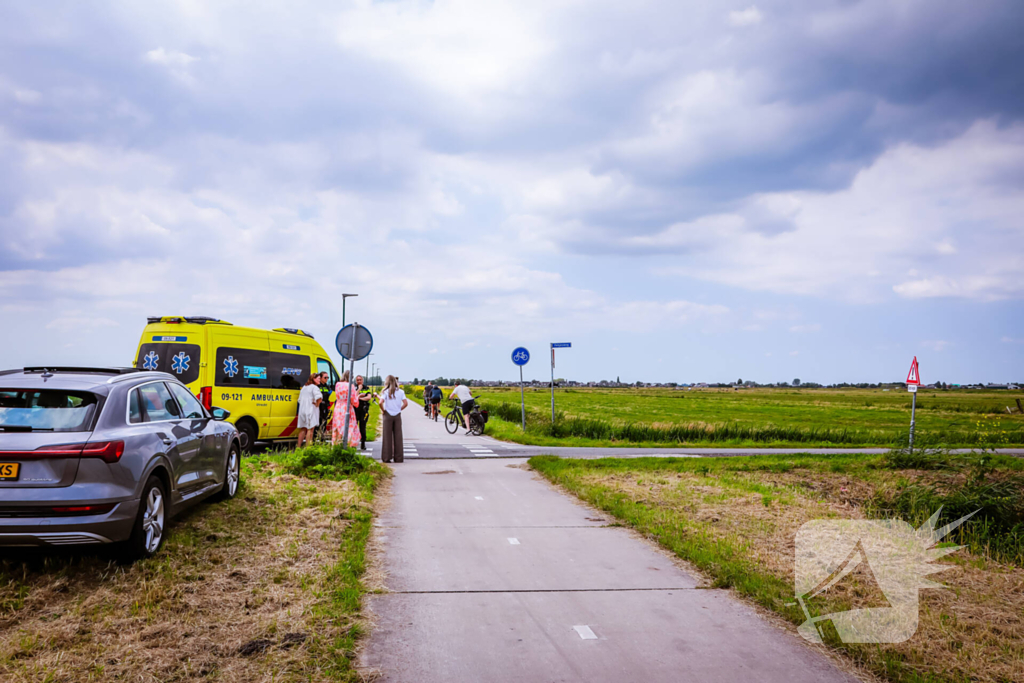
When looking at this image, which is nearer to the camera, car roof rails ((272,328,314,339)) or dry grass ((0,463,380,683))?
dry grass ((0,463,380,683))

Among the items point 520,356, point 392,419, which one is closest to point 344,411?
point 392,419

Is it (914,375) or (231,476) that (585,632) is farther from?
(914,375)

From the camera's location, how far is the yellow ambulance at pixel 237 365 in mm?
13859

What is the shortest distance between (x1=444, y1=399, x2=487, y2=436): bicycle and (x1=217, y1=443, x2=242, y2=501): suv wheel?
15.8m

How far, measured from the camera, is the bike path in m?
4.06

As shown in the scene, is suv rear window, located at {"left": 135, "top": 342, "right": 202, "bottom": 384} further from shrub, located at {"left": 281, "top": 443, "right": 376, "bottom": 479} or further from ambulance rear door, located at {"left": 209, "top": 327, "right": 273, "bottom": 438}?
shrub, located at {"left": 281, "top": 443, "right": 376, "bottom": 479}

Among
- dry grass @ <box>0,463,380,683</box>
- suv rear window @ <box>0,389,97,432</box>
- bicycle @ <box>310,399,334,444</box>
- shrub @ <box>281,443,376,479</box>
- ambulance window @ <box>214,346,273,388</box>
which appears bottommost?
dry grass @ <box>0,463,380,683</box>

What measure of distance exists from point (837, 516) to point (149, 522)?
7.97 meters

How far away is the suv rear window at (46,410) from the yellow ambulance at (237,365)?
8.09 meters

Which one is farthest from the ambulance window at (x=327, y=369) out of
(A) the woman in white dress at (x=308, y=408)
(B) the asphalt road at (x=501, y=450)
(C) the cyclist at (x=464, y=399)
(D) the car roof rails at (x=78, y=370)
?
(D) the car roof rails at (x=78, y=370)

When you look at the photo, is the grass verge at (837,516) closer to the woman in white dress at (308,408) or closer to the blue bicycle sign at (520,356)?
the woman in white dress at (308,408)

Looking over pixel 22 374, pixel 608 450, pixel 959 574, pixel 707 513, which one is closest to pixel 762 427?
pixel 608 450

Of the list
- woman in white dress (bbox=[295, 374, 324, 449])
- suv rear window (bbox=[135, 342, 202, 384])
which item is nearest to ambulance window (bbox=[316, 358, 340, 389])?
woman in white dress (bbox=[295, 374, 324, 449])

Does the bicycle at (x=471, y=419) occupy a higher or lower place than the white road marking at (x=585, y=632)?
higher
